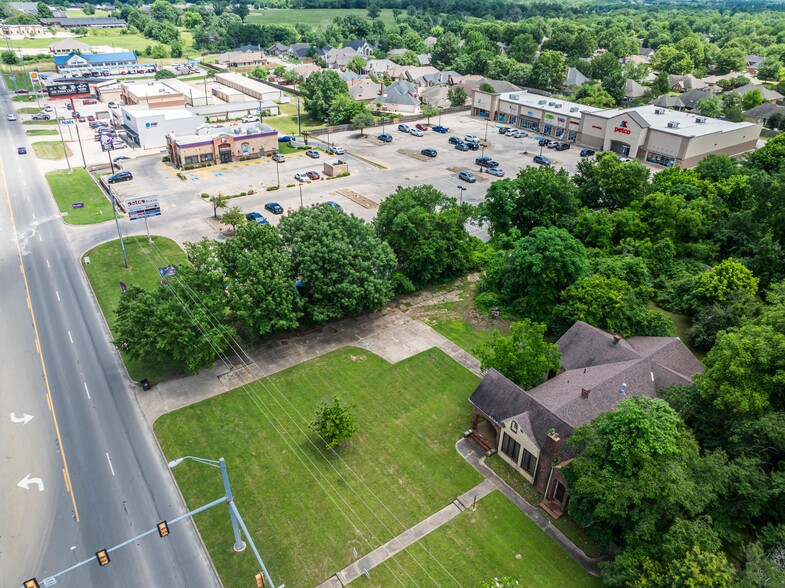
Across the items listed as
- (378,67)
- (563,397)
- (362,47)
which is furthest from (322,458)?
(362,47)

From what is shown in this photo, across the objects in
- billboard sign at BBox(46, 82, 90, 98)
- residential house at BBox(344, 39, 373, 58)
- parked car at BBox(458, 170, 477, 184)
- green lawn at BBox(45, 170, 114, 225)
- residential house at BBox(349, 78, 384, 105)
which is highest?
residential house at BBox(344, 39, 373, 58)

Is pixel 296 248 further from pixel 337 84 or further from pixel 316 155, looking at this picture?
pixel 337 84

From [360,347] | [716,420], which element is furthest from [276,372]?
[716,420]

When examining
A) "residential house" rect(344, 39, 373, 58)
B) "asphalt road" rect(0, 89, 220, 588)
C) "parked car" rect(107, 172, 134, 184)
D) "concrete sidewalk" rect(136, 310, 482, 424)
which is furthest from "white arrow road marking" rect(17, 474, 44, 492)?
"residential house" rect(344, 39, 373, 58)

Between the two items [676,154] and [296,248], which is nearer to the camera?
[296,248]

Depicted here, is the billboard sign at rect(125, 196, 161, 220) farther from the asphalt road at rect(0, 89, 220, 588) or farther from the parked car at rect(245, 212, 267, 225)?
the asphalt road at rect(0, 89, 220, 588)

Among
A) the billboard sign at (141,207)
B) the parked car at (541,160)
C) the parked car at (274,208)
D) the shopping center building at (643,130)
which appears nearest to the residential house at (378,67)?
the shopping center building at (643,130)
